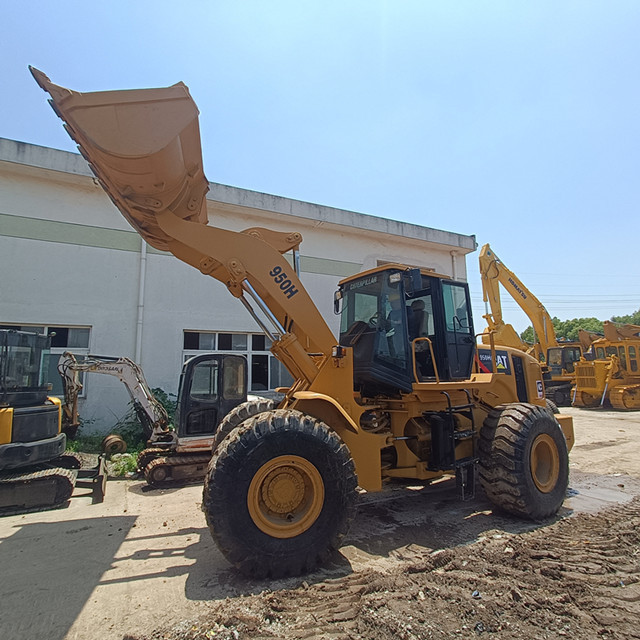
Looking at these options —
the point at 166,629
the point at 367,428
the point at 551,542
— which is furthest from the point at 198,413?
the point at 551,542

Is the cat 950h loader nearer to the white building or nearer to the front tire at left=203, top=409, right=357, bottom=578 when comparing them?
the front tire at left=203, top=409, right=357, bottom=578

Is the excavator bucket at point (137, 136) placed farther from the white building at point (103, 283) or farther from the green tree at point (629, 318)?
the green tree at point (629, 318)

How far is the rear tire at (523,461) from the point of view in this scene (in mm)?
4750

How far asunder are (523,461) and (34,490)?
21.8 ft

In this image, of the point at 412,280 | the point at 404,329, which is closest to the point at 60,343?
the point at 404,329

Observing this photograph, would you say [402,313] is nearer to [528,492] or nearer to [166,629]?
[528,492]

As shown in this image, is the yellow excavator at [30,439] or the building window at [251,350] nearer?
the yellow excavator at [30,439]

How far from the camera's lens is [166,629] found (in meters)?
2.74

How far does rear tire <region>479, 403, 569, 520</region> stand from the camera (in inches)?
187

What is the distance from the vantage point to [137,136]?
3.44 metres

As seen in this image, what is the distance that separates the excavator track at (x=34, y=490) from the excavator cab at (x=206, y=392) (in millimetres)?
2158

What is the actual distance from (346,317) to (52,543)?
170 inches

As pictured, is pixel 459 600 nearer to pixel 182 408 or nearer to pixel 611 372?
→ pixel 182 408

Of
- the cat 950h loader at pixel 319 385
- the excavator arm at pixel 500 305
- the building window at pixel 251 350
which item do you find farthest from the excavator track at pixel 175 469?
the excavator arm at pixel 500 305
